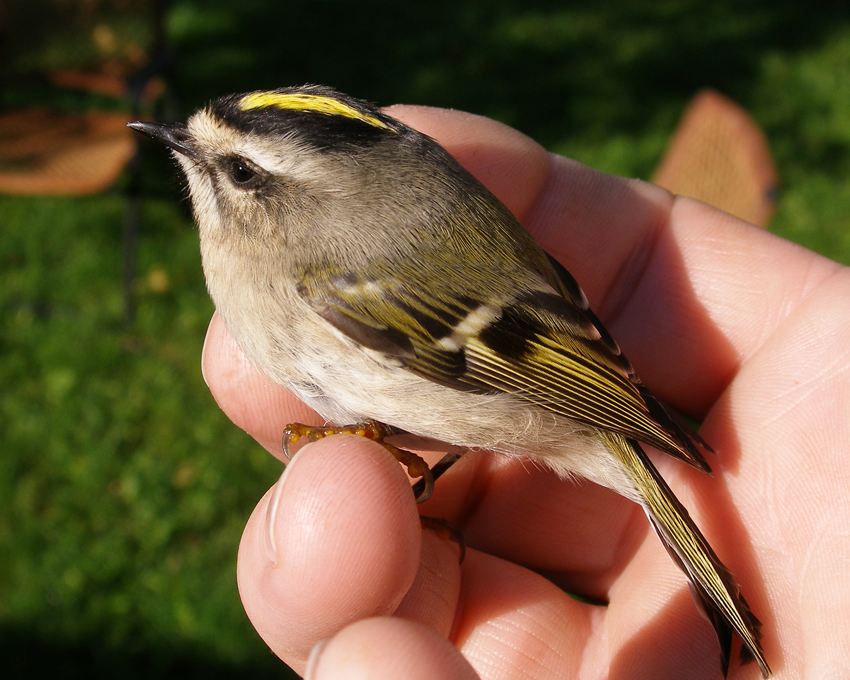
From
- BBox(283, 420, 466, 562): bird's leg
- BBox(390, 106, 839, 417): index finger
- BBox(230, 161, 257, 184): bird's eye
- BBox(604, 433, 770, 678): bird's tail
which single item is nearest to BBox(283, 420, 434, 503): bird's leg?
BBox(283, 420, 466, 562): bird's leg

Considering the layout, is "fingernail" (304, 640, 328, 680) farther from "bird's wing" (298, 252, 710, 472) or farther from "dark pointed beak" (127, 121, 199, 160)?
"dark pointed beak" (127, 121, 199, 160)

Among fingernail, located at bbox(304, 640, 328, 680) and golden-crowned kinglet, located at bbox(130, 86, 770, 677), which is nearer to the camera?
fingernail, located at bbox(304, 640, 328, 680)

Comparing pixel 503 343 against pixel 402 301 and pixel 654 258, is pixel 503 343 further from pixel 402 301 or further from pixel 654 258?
pixel 654 258

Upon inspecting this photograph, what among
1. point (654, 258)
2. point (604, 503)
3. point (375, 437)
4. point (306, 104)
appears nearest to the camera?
point (306, 104)

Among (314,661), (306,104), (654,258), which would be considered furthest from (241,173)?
(654,258)

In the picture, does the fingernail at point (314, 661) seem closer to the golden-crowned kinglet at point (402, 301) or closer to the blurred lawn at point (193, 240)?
the golden-crowned kinglet at point (402, 301)

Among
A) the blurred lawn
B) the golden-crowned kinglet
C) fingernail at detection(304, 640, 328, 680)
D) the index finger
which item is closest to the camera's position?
fingernail at detection(304, 640, 328, 680)

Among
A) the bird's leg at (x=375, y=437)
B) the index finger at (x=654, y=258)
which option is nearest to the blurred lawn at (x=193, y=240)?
the bird's leg at (x=375, y=437)
